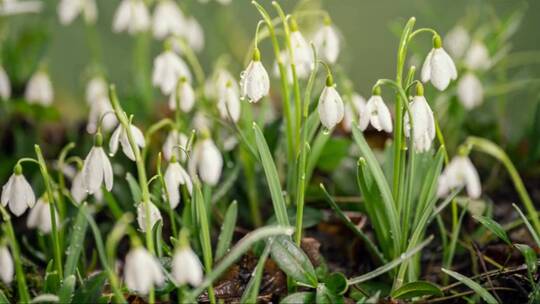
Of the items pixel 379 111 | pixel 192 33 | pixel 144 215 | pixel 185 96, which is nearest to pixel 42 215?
pixel 144 215

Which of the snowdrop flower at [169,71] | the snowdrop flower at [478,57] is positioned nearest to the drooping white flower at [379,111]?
the snowdrop flower at [169,71]

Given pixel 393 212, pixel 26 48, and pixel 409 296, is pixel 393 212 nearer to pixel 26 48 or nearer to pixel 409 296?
pixel 409 296

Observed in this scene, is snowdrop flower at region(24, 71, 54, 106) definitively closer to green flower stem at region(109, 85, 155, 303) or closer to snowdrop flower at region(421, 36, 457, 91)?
green flower stem at region(109, 85, 155, 303)

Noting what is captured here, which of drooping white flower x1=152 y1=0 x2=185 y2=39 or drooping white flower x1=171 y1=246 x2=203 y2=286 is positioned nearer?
drooping white flower x1=171 y1=246 x2=203 y2=286

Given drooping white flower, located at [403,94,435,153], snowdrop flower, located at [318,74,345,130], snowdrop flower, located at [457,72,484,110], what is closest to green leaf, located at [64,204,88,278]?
snowdrop flower, located at [318,74,345,130]

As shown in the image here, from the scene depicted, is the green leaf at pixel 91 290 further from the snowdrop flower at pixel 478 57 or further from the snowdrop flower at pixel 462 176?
the snowdrop flower at pixel 478 57

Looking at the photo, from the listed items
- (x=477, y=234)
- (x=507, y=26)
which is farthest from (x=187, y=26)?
(x=477, y=234)
